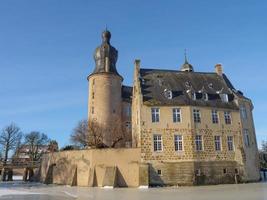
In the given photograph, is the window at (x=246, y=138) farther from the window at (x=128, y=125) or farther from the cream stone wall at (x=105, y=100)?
the window at (x=128, y=125)

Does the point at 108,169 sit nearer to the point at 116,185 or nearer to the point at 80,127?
the point at 116,185

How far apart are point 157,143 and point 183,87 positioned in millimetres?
7914

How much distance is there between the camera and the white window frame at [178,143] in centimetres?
3080

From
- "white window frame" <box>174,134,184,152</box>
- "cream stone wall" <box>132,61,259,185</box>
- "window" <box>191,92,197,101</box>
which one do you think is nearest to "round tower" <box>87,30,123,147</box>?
"cream stone wall" <box>132,61,259,185</box>

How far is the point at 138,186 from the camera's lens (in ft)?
96.0

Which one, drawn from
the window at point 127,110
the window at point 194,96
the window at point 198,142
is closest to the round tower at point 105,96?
the window at point 127,110

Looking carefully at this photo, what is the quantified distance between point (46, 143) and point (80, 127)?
32.8m

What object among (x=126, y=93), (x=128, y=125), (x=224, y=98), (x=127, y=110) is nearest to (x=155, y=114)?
(x=224, y=98)

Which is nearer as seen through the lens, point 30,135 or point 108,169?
point 108,169

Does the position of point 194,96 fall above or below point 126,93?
below

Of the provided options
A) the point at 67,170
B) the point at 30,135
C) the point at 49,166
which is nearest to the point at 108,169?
the point at 67,170

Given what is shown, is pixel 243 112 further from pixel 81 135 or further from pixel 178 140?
pixel 81 135

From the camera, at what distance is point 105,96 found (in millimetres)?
39938

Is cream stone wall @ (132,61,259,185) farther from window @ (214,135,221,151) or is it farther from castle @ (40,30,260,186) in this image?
window @ (214,135,221,151)
